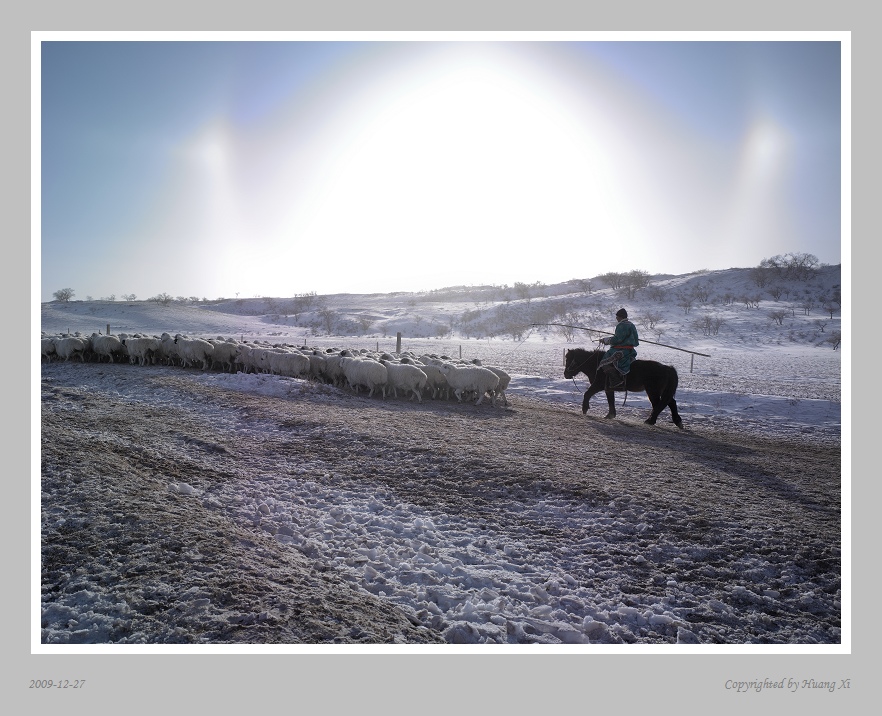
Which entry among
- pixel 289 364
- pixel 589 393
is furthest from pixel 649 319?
pixel 289 364

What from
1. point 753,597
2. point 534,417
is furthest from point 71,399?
point 753,597

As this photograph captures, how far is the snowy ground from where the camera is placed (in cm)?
315

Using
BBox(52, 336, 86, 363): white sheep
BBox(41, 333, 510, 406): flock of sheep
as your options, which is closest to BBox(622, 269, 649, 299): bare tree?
BBox(41, 333, 510, 406): flock of sheep

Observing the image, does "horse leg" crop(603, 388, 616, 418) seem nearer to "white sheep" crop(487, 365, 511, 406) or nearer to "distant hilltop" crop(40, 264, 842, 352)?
"white sheep" crop(487, 365, 511, 406)

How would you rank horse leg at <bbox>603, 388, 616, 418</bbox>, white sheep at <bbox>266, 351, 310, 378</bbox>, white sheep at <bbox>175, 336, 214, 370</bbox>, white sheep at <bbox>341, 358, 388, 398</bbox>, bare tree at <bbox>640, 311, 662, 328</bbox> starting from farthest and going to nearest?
bare tree at <bbox>640, 311, 662, 328</bbox>
white sheep at <bbox>175, 336, 214, 370</bbox>
white sheep at <bbox>266, 351, 310, 378</bbox>
white sheep at <bbox>341, 358, 388, 398</bbox>
horse leg at <bbox>603, 388, 616, 418</bbox>

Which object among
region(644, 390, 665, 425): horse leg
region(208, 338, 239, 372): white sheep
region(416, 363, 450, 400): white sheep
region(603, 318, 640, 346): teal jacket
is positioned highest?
region(603, 318, 640, 346): teal jacket

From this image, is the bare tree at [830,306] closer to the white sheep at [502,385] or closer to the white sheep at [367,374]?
the white sheep at [502,385]

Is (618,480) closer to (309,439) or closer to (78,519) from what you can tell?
(309,439)

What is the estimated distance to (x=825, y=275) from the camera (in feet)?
154

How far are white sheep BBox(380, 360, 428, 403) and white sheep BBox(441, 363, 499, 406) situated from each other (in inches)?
28.8

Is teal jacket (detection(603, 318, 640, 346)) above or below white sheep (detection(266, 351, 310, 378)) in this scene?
above

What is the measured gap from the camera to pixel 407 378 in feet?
39.5

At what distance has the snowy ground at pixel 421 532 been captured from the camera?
124 inches
